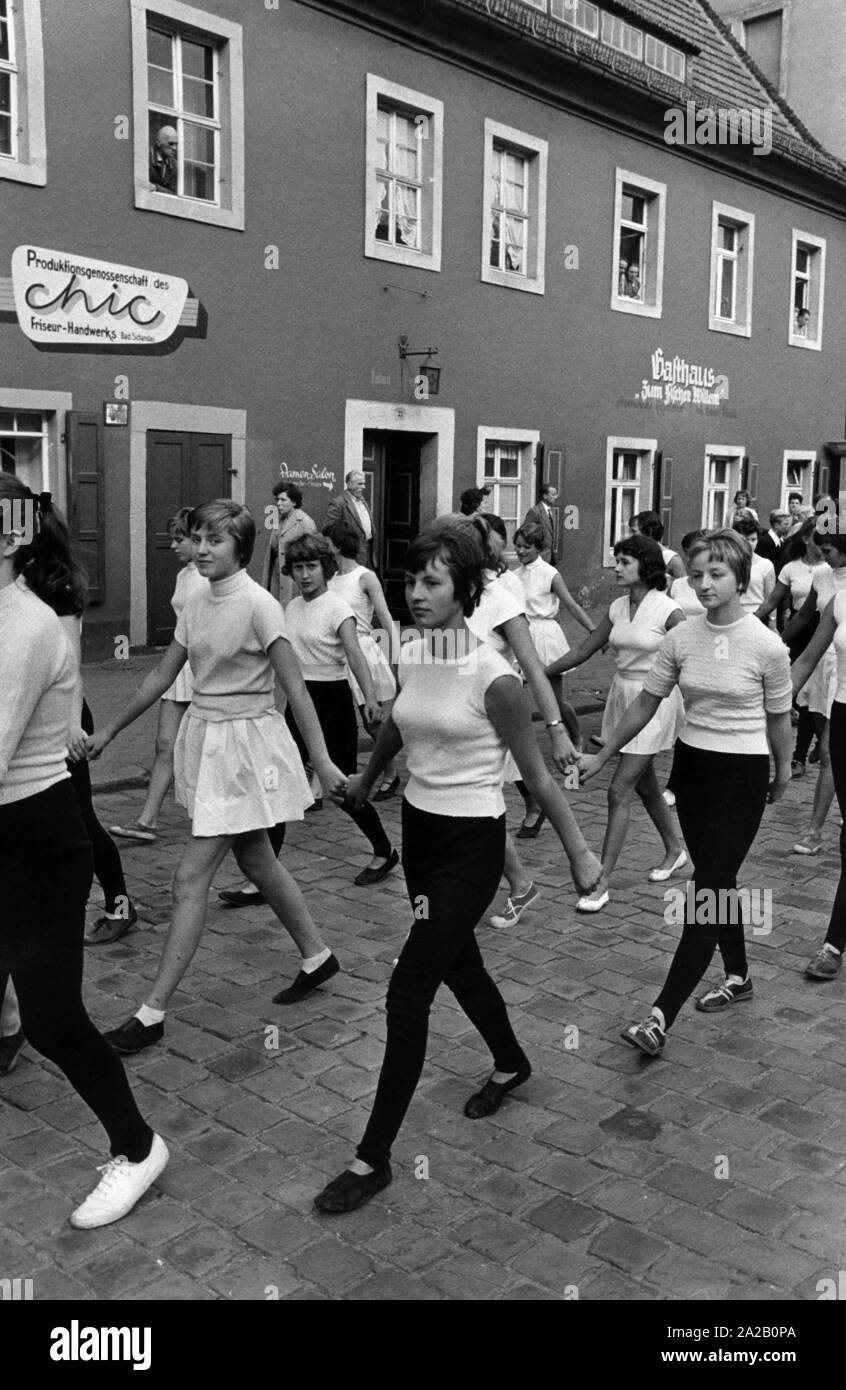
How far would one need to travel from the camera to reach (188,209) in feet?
43.1

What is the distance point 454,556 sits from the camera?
380 centimetres

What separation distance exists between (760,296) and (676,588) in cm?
1597

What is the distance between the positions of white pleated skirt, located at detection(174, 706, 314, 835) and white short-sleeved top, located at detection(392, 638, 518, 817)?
1.13 m

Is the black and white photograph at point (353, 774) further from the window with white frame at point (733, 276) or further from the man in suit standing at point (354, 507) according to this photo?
the window with white frame at point (733, 276)

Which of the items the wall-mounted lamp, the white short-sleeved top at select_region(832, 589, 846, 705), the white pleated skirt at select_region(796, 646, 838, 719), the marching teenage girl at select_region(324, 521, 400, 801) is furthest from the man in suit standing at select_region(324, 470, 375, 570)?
the white short-sleeved top at select_region(832, 589, 846, 705)

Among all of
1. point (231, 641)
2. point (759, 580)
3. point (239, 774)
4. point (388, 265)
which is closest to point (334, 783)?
point (239, 774)

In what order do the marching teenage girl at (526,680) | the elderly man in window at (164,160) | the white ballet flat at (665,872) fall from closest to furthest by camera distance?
the marching teenage girl at (526,680) → the white ballet flat at (665,872) → the elderly man in window at (164,160)

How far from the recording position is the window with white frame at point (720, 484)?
883 inches

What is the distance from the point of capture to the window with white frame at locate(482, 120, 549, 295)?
16.9 metres

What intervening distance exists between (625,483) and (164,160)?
30.9 feet

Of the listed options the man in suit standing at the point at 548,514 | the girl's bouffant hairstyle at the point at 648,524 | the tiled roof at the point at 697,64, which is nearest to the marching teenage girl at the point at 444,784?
the girl's bouffant hairstyle at the point at 648,524

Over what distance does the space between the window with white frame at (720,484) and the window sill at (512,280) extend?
570 centimetres
